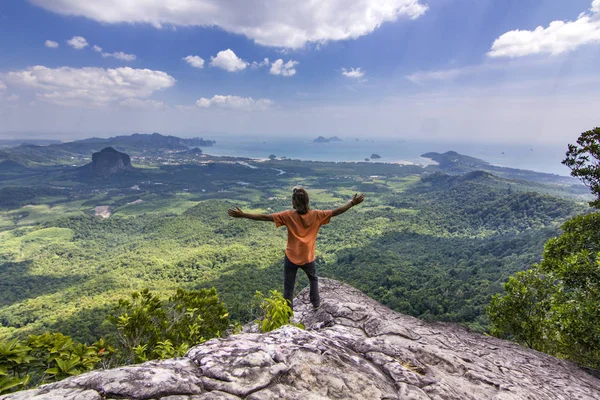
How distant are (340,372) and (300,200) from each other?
7.74ft

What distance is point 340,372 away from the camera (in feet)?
9.79

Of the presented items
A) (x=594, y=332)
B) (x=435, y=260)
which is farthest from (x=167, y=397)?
(x=435, y=260)

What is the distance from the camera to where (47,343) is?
3234 mm

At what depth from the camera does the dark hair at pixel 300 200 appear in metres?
4.57

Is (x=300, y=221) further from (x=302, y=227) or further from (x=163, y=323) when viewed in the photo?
(x=163, y=323)

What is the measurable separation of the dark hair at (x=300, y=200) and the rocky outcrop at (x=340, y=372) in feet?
5.61

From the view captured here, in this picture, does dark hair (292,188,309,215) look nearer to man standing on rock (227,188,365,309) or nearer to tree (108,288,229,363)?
man standing on rock (227,188,365,309)

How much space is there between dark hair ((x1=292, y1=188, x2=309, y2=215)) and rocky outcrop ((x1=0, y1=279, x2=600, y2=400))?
1710 millimetres

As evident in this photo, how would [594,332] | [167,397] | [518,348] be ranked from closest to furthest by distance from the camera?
[167,397] < [518,348] < [594,332]

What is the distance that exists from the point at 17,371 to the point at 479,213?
95176 millimetres

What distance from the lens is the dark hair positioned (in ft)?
15.0

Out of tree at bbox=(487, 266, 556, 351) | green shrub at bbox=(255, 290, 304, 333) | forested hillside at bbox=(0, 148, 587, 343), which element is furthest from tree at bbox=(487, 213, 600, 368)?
forested hillside at bbox=(0, 148, 587, 343)

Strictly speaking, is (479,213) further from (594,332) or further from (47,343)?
(47,343)

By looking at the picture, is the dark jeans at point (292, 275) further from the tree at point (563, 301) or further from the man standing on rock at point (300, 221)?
the tree at point (563, 301)
